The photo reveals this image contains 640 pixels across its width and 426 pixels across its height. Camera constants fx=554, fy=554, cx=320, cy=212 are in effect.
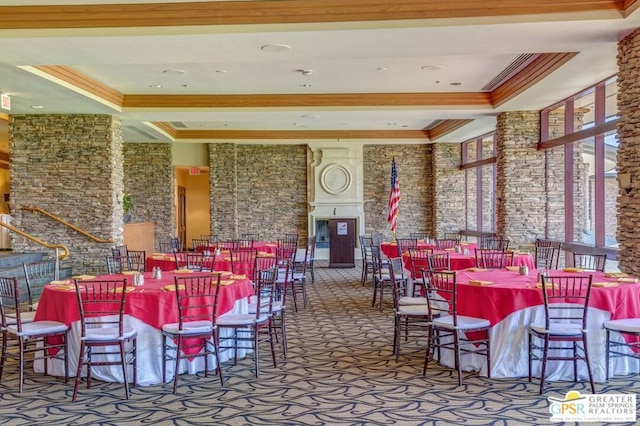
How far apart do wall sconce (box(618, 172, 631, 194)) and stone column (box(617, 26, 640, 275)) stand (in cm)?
4

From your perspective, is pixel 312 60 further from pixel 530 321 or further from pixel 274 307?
pixel 530 321

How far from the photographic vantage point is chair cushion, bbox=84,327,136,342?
4969mm

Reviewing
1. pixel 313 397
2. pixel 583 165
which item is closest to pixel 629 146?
pixel 583 165

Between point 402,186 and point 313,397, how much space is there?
13669 mm

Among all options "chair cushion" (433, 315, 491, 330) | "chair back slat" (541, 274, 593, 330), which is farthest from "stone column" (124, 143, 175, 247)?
"chair back slat" (541, 274, 593, 330)

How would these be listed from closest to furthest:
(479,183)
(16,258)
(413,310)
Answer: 1. (413,310)
2. (16,258)
3. (479,183)

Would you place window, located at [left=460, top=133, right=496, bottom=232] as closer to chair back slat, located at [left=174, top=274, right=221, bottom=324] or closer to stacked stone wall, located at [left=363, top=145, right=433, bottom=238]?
stacked stone wall, located at [left=363, top=145, right=433, bottom=238]

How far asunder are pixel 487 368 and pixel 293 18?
4.26 metres

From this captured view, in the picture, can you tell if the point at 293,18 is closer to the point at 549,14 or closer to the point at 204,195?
the point at 549,14

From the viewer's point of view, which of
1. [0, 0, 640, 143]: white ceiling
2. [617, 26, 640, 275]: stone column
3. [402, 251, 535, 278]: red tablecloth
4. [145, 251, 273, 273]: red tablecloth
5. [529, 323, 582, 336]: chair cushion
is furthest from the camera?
[402, 251, 535, 278]: red tablecloth

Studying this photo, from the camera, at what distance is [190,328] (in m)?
5.20

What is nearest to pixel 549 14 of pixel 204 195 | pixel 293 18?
pixel 293 18

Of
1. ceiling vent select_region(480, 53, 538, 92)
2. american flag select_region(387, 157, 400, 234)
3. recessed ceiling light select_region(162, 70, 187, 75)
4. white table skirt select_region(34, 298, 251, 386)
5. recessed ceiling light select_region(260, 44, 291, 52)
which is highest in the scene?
ceiling vent select_region(480, 53, 538, 92)

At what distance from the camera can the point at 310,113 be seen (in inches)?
471
